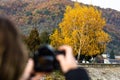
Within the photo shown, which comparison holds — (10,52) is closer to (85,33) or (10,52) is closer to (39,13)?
(85,33)

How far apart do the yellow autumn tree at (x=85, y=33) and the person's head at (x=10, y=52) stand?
59371mm

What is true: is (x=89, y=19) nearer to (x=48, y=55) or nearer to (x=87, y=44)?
(x=87, y=44)

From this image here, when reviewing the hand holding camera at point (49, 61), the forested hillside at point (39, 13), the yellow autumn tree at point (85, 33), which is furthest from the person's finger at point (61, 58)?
the forested hillside at point (39, 13)

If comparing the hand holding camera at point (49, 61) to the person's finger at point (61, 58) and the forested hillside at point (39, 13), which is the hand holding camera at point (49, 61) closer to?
the person's finger at point (61, 58)

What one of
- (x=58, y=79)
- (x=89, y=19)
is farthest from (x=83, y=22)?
(x=58, y=79)

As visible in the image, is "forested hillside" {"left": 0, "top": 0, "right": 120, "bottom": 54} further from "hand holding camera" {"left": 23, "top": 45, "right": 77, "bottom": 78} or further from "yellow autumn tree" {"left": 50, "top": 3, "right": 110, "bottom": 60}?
"hand holding camera" {"left": 23, "top": 45, "right": 77, "bottom": 78}

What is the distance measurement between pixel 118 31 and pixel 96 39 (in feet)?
427

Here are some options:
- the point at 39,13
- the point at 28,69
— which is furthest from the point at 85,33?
the point at 39,13

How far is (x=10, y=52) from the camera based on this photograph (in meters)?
2.03

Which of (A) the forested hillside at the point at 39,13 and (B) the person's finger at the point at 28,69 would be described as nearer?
(B) the person's finger at the point at 28,69

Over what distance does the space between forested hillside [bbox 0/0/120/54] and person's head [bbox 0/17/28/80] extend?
6012 inches

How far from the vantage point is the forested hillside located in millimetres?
161125

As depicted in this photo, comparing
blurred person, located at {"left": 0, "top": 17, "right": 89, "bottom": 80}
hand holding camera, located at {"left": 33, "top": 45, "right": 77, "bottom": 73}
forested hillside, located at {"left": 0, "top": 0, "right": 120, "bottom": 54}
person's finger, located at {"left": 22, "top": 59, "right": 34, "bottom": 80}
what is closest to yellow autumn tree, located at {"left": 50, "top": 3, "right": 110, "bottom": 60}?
hand holding camera, located at {"left": 33, "top": 45, "right": 77, "bottom": 73}

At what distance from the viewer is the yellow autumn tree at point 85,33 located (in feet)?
206
